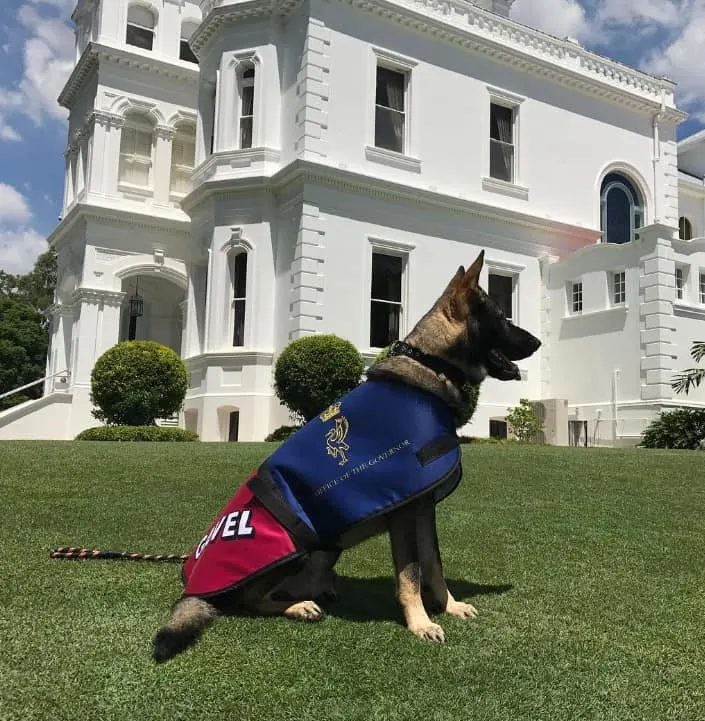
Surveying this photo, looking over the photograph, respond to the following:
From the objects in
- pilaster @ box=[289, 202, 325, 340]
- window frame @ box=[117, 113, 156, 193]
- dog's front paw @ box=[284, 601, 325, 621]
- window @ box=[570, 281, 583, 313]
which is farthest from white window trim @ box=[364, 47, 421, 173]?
dog's front paw @ box=[284, 601, 325, 621]

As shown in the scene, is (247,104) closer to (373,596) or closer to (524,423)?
(524,423)

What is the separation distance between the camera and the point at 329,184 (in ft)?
56.7

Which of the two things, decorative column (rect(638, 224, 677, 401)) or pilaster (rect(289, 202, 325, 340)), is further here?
decorative column (rect(638, 224, 677, 401))

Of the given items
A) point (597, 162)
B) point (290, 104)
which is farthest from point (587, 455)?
point (597, 162)

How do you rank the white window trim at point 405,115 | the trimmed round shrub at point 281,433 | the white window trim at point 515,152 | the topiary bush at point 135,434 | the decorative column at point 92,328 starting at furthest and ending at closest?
the decorative column at point 92,328 < the white window trim at point 515,152 < the white window trim at point 405,115 < the trimmed round shrub at point 281,433 < the topiary bush at point 135,434

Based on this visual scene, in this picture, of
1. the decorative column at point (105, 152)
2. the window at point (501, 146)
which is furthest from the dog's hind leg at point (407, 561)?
the decorative column at point (105, 152)

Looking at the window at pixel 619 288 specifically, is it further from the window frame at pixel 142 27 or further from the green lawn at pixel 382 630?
the window frame at pixel 142 27

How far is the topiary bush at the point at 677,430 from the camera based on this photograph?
621 inches

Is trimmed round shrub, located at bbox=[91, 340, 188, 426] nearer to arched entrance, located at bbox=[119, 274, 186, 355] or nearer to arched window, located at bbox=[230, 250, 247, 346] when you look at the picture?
arched window, located at bbox=[230, 250, 247, 346]

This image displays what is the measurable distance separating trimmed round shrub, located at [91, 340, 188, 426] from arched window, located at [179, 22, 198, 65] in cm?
1309

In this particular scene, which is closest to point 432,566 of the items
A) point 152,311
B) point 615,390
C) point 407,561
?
point 407,561

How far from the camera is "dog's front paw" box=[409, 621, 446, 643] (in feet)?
11.4

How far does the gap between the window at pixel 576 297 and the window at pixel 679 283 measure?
2429 mm

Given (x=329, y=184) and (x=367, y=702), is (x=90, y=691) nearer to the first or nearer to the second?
(x=367, y=702)
